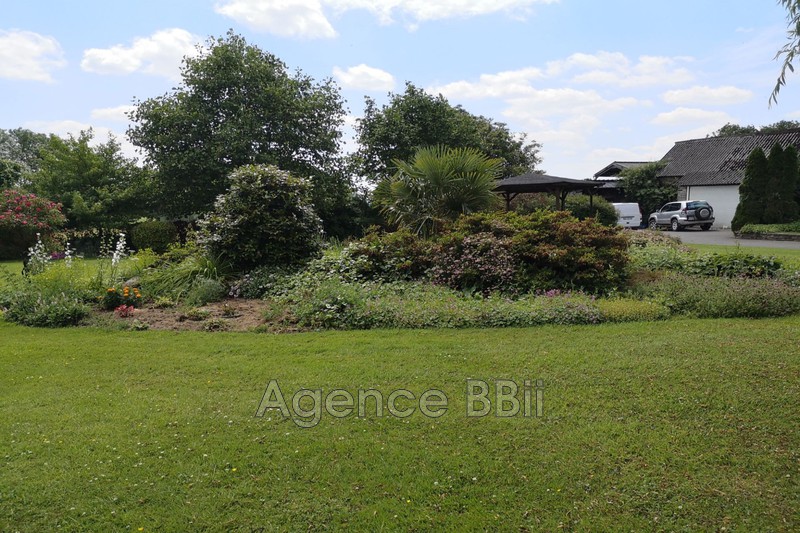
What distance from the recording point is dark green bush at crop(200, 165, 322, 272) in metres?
9.12

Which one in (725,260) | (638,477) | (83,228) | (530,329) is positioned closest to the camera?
(638,477)

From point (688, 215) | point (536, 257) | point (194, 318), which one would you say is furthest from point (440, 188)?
point (688, 215)

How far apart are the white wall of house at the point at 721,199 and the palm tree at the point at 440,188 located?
2562 centimetres

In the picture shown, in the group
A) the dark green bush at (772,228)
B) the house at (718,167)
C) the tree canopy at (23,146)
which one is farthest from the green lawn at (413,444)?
the tree canopy at (23,146)

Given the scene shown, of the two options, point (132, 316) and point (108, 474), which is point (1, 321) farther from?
point (108, 474)

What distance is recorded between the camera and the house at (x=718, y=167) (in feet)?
100

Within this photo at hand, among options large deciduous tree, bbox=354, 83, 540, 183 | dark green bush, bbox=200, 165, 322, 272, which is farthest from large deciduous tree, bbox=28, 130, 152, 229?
dark green bush, bbox=200, 165, 322, 272

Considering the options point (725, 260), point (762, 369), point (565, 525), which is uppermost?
point (725, 260)

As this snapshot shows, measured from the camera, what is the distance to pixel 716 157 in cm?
3338

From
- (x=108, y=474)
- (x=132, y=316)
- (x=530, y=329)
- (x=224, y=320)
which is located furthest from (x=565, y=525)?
(x=132, y=316)

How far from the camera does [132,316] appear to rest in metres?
6.98

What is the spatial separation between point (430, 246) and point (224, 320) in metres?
3.45

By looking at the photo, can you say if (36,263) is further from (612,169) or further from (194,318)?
(612,169)

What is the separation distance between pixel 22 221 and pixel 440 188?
12.6 m
